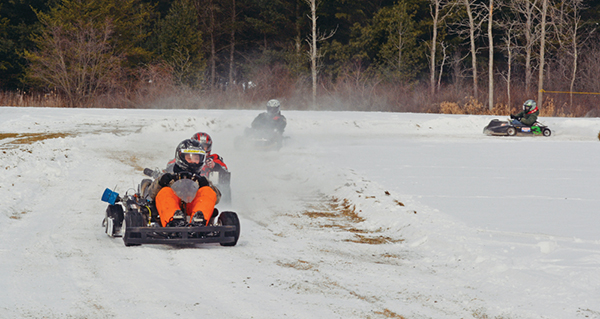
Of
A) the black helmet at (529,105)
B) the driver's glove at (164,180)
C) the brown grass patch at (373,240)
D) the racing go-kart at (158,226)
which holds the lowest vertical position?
the brown grass patch at (373,240)

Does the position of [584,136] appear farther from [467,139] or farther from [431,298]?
[431,298]

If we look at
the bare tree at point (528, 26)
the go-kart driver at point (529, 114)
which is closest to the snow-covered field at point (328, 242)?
the go-kart driver at point (529, 114)

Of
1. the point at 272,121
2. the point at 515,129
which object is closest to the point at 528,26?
the point at 515,129

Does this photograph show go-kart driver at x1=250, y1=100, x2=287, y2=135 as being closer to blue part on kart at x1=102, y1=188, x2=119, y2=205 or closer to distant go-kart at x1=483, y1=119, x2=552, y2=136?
distant go-kart at x1=483, y1=119, x2=552, y2=136

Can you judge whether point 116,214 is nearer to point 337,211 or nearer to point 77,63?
point 337,211

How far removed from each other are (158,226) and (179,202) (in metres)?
0.51

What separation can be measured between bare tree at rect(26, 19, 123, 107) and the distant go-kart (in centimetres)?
2518

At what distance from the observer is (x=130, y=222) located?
6.65 m

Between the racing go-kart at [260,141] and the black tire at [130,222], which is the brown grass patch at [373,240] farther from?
the racing go-kart at [260,141]

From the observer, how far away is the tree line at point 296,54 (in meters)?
37.2

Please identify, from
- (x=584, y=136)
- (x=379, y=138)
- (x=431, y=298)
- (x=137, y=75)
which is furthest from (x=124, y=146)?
(x=137, y=75)

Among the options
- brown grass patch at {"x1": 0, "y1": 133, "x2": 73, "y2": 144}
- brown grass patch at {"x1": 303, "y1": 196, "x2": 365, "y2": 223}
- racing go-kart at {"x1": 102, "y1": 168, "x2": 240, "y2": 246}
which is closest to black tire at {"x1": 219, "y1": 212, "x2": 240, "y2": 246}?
racing go-kart at {"x1": 102, "y1": 168, "x2": 240, "y2": 246}

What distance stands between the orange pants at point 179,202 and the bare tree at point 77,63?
32796 millimetres

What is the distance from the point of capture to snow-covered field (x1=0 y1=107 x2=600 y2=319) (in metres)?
4.91
